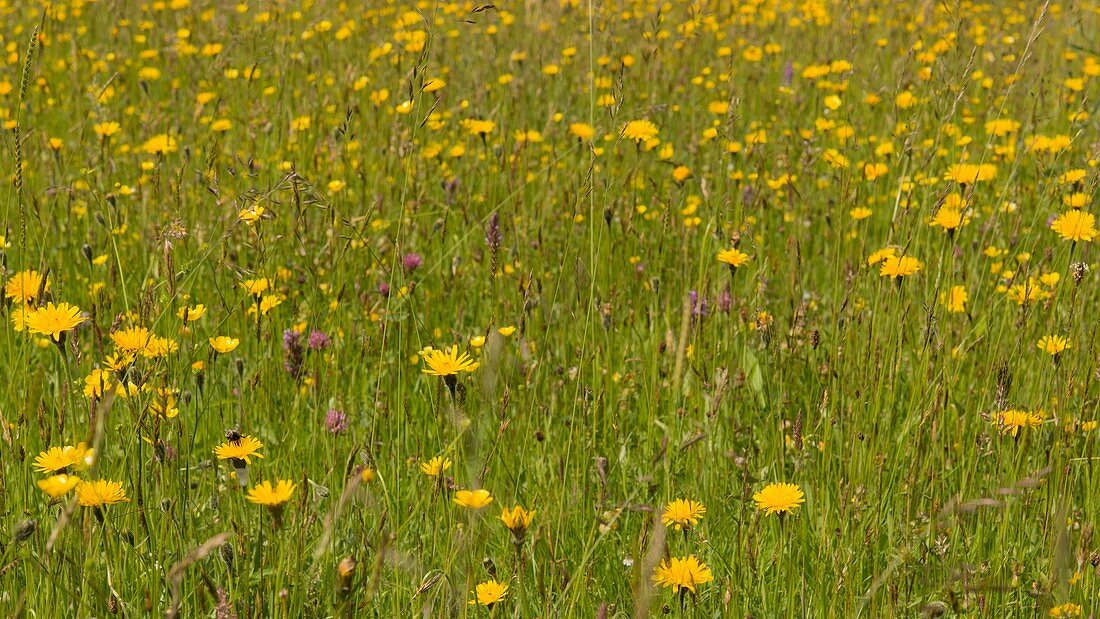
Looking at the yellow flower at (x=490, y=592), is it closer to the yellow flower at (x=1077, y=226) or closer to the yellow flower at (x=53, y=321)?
the yellow flower at (x=53, y=321)

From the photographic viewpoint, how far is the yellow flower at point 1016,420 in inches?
65.2

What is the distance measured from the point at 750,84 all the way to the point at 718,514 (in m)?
3.59

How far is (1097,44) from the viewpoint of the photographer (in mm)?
5773

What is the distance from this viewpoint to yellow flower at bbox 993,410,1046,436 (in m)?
1.66

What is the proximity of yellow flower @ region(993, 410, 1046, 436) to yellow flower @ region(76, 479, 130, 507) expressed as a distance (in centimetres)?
131

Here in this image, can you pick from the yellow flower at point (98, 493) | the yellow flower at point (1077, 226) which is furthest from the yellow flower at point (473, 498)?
the yellow flower at point (1077, 226)

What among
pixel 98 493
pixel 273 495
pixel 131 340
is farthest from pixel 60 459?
pixel 273 495

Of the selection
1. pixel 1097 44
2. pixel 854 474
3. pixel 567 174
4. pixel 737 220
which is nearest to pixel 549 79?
pixel 567 174

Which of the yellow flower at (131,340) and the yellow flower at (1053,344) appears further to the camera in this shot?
the yellow flower at (1053,344)

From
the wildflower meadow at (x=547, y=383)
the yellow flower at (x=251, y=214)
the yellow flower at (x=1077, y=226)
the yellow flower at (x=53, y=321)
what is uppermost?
the yellow flower at (x=251, y=214)

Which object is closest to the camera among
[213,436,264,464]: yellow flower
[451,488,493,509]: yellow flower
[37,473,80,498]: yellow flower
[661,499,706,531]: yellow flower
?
[37,473,80,498]: yellow flower

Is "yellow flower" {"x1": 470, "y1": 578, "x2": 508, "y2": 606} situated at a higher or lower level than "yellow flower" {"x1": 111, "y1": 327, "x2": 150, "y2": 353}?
lower

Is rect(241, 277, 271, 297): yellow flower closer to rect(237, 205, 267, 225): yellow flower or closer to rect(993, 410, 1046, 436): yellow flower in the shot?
rect(237, 205, 267, 225): yellow flower

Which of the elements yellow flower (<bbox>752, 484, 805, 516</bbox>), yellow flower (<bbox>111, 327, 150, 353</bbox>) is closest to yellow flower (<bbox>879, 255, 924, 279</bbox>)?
yellow flower (<bbox>752, 484, 805, 516</bbox>)
